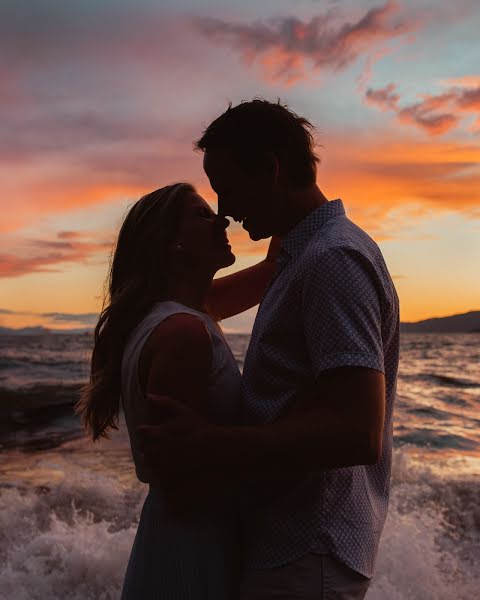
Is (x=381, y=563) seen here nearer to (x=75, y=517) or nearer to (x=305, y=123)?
(x=75, y=517)

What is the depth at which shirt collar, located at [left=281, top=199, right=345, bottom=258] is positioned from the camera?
6.29 feet

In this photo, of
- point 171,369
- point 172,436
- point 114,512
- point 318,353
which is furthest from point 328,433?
point 114,512

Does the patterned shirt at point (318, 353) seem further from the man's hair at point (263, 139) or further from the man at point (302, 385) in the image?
the man's hair at point (263, 139)

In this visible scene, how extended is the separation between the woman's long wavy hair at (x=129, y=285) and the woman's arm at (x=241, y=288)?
2.53ft

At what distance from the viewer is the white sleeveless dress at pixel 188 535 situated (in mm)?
1938

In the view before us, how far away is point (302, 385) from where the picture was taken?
1.72 metres

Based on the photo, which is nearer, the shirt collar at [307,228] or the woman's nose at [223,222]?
the shirt collar at [307,228]

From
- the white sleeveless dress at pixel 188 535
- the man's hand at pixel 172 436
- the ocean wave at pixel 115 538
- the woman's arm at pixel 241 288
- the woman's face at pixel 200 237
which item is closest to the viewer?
the man's hand at pixel 172 436

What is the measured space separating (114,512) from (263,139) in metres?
6.59

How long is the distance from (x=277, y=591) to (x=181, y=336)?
2.38 ft

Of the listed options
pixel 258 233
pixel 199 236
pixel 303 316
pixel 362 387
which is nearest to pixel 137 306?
pixel 199 236

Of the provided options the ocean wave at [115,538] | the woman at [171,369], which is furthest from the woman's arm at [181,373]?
the ocean wave at [115,538]

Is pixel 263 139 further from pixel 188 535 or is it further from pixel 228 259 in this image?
pixel 188 535

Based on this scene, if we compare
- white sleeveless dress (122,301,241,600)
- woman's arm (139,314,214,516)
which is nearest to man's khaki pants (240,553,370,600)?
white sleeveless dress (122,301,241,600)
